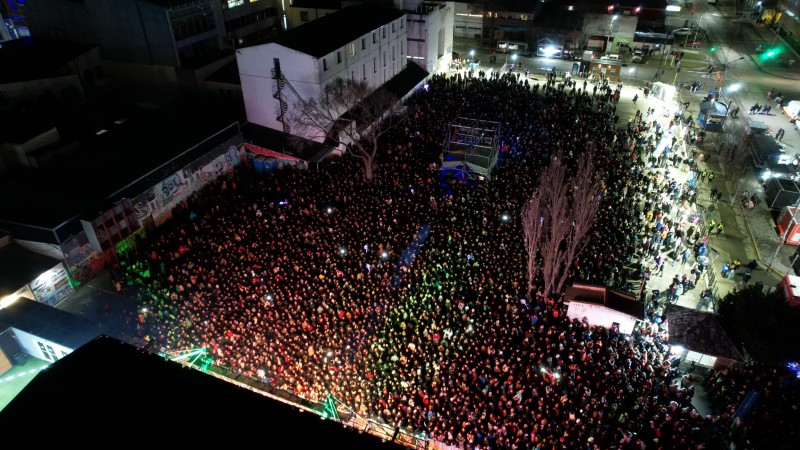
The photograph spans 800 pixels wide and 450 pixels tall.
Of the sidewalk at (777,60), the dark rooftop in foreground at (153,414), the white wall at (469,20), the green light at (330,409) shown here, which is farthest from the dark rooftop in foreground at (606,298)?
the white wall at (469,20)

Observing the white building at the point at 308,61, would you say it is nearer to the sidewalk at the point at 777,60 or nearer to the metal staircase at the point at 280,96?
the metal staircase at the point at 280,96

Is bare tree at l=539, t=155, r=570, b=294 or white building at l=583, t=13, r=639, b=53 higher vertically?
white building at l=583, t=13, r=639, b=53

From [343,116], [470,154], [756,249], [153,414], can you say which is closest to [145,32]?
[343,116]

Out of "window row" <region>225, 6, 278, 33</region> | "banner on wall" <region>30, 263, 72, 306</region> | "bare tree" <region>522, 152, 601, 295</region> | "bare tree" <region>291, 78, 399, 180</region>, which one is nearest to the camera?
"bare tree" <region>522, 152, 601, 295</region>

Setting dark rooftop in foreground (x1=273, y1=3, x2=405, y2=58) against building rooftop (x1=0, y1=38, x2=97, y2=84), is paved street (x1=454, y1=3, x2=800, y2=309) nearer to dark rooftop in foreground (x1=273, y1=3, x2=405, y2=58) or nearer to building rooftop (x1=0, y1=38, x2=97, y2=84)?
dark rooftop in foreground (x1=273, y1=3, x2=405, y2=58)

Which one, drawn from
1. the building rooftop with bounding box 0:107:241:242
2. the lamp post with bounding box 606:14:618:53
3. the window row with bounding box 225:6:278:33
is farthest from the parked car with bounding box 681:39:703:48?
the building rooftop with bounding box 0:107:241:242

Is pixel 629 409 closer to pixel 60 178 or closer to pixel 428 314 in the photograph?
pixel 428 314
